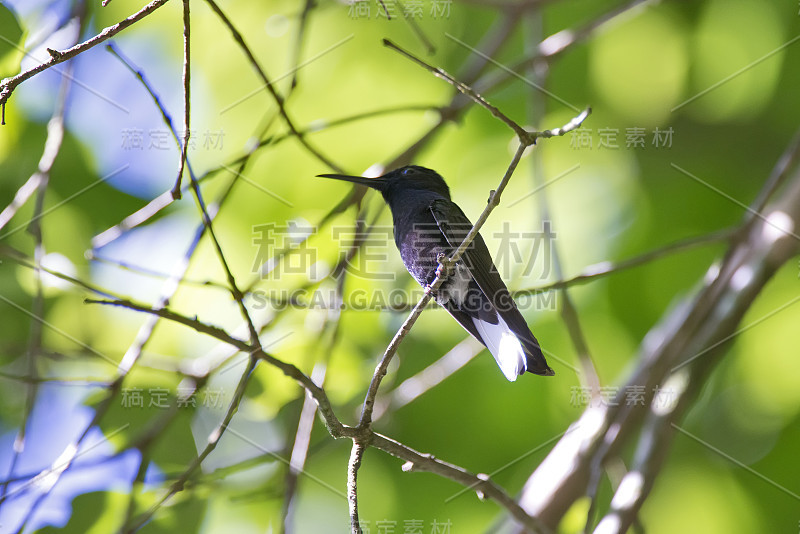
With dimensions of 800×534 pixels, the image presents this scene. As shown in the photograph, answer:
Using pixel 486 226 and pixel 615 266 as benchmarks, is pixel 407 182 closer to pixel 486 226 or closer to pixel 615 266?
pixel 486 226

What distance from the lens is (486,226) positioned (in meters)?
4.38

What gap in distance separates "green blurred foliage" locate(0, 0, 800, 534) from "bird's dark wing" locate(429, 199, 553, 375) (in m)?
0.76

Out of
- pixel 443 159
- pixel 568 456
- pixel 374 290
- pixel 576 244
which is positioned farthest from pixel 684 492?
pixel 443 159

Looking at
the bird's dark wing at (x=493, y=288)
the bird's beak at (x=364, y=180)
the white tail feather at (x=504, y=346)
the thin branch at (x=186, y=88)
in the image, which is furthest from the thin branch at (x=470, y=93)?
the bird's beak at (x=364, y=180)

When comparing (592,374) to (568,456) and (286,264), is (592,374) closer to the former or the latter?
(568,456)

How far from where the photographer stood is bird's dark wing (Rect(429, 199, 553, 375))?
2869mm

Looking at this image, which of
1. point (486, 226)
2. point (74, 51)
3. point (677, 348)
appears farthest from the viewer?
point (486, 226)

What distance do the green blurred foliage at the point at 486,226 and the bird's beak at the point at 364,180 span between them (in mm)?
288

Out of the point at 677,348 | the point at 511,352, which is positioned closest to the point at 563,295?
the point at 511,352

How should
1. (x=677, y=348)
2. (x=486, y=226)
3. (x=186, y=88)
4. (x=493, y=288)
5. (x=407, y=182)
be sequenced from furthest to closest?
(x=486, y=226) < (x=407, y=182) < (x=677, y=348) < (x=493, y=288) < (x=186, y=88)

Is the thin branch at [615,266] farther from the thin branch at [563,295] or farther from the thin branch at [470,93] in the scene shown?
the thin branch at [470,93]

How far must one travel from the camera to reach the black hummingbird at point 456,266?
2.94m

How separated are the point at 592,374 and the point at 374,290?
1.34 meters

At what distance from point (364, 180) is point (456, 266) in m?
0.90
